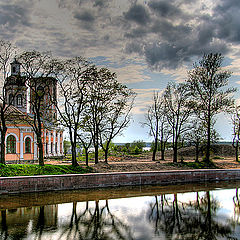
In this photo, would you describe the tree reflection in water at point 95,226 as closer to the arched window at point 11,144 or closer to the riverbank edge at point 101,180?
the riverbank edge at point 101,180

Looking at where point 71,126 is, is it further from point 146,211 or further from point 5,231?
point 5,231

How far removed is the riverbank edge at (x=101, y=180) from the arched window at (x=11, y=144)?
21.6m

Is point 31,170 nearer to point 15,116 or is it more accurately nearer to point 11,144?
point 15,116

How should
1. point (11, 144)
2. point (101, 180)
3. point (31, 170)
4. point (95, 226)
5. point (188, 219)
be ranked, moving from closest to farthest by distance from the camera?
1. point (95, 226)
2. point (188, 219)
3. point (101, 180)
4. point (31, 170)
5. point (11, 144)

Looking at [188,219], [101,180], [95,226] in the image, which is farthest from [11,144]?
[188,219]

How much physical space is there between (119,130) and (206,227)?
23026 mm

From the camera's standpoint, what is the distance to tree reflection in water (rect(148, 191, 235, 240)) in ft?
39.8

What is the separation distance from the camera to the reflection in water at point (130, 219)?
1196 centimetres

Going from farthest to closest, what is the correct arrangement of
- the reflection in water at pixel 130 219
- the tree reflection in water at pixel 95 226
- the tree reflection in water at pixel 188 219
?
1. the tree reflection in water at pixel 188 219
2. the reflection in water at pixel 130 219
3. the tree reflection in water at pixel 95 226

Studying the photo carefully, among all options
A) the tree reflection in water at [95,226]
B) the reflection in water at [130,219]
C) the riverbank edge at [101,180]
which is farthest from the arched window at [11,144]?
the tree reflection in water at [95,226]

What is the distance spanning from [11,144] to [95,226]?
31099 mm

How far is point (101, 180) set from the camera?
22859 millimetres

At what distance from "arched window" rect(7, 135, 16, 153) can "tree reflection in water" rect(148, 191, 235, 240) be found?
27.5 meters

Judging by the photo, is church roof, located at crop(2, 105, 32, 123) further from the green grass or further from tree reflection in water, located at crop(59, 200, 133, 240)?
tree reflection in water, located at crop(59, 200, 133, 240)
